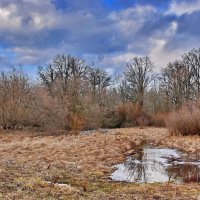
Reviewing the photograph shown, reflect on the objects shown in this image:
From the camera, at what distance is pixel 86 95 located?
123 feet

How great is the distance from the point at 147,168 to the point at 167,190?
4.83 meters

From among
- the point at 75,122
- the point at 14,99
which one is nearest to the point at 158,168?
the point at 75,122

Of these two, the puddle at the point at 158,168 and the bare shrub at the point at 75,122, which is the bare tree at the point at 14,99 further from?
the puddle at the point at 158,168

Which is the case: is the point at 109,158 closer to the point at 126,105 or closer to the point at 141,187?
the point at 141,187

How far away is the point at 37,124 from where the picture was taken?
3475 cm

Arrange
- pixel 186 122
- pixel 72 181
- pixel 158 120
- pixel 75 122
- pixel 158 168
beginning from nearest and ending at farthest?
pixel 72 181, pixel 158 168, pixel 186 122, pixel 75 122, pixel 158 120

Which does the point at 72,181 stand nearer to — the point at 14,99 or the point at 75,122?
the point at 75,122

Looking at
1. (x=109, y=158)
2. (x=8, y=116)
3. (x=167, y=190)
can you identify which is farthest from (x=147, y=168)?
(x=8, y=116)

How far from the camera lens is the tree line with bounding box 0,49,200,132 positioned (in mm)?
33094

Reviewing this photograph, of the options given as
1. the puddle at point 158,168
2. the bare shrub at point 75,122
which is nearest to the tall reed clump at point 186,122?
the puddle at point 158,168

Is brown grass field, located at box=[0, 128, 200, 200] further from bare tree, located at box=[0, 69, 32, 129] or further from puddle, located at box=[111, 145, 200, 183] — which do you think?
bare tree, located at box=[0, 69, 32, 129]

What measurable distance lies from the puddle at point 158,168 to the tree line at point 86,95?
1390 cm

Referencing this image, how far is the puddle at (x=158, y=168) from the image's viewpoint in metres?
11.5

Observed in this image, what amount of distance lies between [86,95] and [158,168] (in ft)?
79.3
